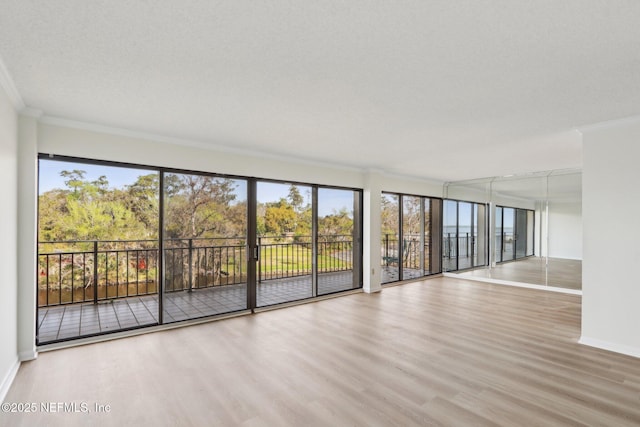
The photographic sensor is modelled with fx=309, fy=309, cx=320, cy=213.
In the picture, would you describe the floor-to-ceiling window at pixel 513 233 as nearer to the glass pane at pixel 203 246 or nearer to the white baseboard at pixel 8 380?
the glass pane at pixel 203 246

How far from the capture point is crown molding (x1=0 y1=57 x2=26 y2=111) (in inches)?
87.6

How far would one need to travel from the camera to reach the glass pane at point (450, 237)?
7.93 meters

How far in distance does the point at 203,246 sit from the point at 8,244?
2.04 m

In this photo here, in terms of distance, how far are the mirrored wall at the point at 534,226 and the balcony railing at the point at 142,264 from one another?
13.9 feet

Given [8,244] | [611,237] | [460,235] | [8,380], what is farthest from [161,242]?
[460,235]

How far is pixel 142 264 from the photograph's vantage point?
5301mm

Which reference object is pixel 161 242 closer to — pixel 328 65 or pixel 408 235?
pixel 328 65

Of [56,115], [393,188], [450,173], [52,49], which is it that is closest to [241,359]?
[52,49]

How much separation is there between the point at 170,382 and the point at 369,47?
2979 mm

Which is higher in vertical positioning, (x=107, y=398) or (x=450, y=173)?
(x=450, y=173)

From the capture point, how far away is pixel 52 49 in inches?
77.2

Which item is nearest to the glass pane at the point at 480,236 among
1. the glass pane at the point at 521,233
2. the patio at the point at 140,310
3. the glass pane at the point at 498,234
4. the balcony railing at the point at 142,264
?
the glass pane at the point at 498,234

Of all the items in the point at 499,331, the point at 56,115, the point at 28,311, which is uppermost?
the point at 56,115

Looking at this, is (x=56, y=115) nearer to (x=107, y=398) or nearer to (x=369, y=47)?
(x=107, y=398)
